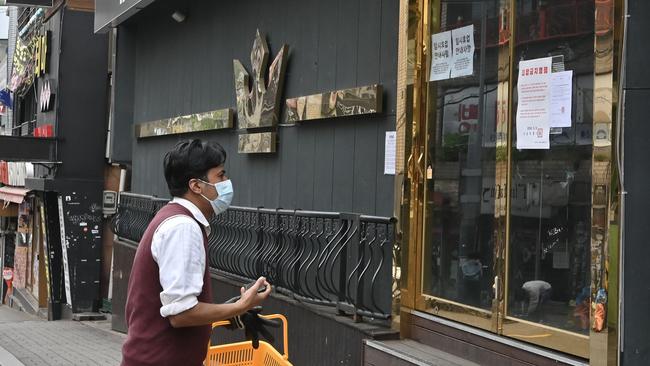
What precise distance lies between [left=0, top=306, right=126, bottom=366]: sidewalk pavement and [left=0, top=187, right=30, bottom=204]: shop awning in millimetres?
2739

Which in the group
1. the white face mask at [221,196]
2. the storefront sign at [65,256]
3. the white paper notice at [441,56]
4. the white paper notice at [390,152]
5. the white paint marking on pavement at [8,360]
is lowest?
the white paint marking on pavement at [8,360]

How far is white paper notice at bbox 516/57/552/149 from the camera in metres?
5.27

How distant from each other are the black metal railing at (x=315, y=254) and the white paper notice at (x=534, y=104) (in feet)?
4.83

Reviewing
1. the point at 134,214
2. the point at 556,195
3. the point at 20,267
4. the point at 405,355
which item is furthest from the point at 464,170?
the point at 20,267

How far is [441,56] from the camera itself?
6430mm

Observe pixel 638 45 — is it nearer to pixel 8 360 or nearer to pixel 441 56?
pixel 441 56

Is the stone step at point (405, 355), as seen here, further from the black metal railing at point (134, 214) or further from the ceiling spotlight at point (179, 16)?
the ceiling spotlight at point (179, 16)

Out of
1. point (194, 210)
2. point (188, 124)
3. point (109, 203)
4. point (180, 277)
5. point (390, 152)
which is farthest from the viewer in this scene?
point (109, 203)

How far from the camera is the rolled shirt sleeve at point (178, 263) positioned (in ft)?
11.1

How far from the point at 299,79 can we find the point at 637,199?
472cm

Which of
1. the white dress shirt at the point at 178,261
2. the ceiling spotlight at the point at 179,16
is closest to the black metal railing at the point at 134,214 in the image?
the ceiling spotlight at the point at 179,16

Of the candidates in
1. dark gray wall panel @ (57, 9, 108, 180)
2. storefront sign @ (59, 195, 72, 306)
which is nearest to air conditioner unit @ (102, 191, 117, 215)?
dark gray wall panel @ (57, 9, 108, 180)

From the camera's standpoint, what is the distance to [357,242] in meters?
6.90

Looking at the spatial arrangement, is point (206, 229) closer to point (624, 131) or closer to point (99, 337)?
point (624, 131)
